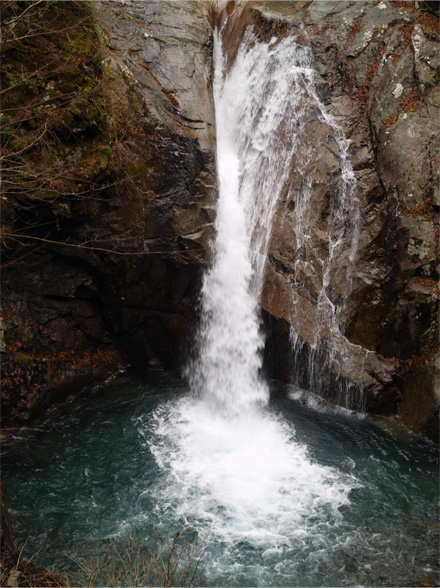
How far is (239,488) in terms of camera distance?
21.0ft

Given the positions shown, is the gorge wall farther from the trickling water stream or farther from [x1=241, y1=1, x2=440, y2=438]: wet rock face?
the trickling water stream

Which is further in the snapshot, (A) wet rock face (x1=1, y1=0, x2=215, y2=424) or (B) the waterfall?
(B) the waterfall

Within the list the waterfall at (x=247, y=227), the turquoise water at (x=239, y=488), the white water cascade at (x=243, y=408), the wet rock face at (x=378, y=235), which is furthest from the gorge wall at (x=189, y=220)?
the turquoise water at (x=239, y=488)

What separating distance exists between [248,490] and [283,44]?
973 cm

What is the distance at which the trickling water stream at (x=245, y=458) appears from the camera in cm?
549

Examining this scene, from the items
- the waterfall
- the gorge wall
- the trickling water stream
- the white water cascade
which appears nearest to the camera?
the trickling water stream

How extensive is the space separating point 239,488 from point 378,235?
542 centimetres

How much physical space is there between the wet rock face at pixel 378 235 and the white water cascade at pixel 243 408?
2.24 ft

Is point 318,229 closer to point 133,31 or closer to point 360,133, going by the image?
point 360,133

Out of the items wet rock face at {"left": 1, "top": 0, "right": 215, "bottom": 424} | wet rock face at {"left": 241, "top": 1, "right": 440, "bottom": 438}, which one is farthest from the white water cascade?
wet rock face at {"left": 1, "top": 0, "right": 215, "bottom": 424}

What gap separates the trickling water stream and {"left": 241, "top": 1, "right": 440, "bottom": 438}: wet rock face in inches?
20.1

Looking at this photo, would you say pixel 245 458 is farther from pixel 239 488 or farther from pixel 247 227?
pixel 247 227

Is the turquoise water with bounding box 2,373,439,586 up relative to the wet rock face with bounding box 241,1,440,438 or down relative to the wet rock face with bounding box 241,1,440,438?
down

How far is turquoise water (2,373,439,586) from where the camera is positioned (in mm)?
5336
